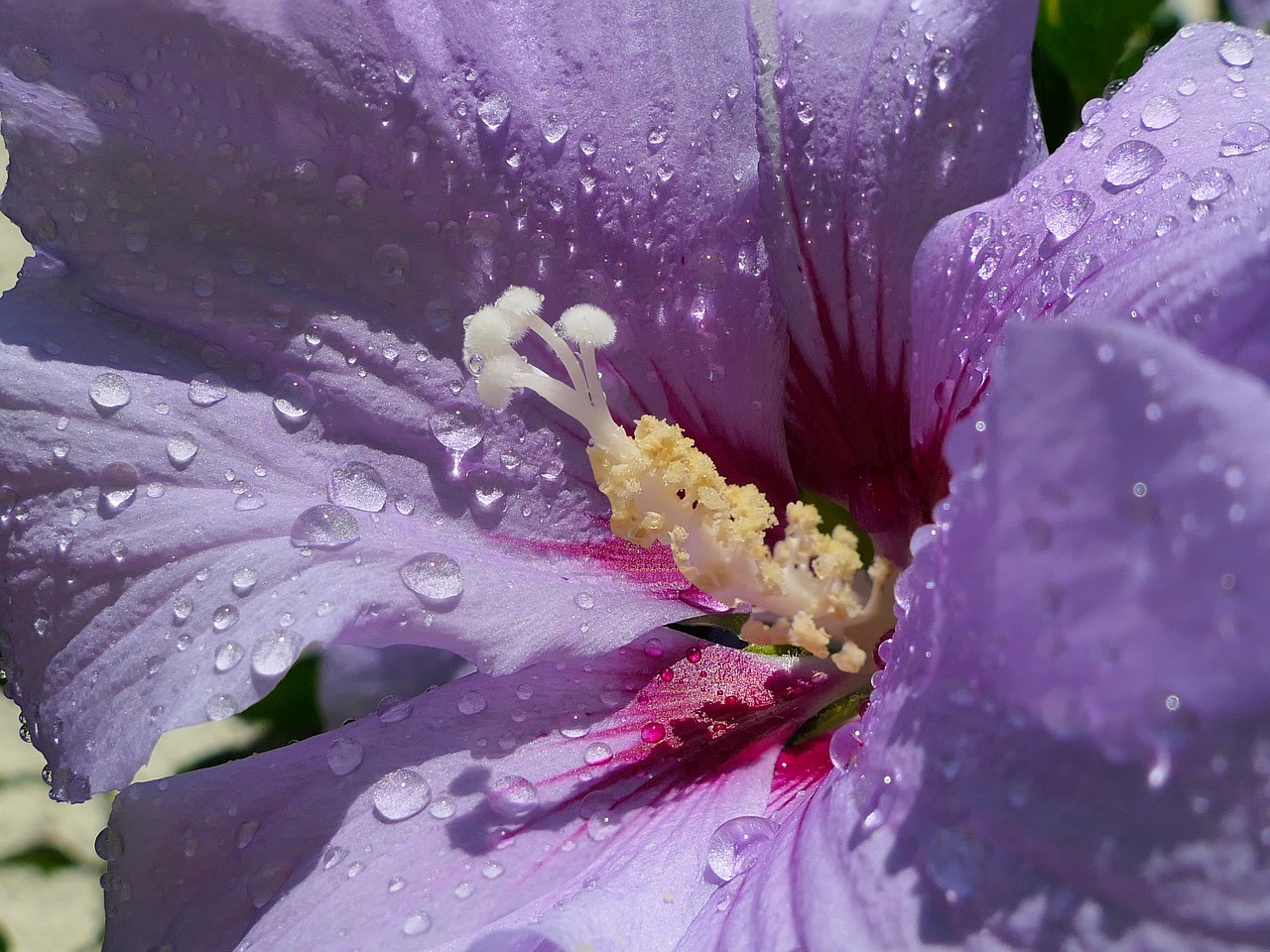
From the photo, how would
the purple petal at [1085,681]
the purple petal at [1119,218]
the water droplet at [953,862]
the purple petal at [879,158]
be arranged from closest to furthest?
the purple petal at [1085,681] < the water droplet at [953,862] < the purple petal at [1119,218] < the purple petal at [879,158]

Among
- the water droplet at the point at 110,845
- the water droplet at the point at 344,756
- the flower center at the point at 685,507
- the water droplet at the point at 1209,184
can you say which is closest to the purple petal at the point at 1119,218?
the water droplet at the point at 1209,184

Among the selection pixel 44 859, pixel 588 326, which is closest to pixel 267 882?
pixel 588 326

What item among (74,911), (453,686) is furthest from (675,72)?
(74,911)

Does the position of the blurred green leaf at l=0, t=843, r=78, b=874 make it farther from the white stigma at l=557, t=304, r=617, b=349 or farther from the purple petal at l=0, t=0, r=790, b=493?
the white stigma at l=557, t=304, r=617, b=349

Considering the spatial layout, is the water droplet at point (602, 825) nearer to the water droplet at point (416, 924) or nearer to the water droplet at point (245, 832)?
the water droplet at point (416, 924)

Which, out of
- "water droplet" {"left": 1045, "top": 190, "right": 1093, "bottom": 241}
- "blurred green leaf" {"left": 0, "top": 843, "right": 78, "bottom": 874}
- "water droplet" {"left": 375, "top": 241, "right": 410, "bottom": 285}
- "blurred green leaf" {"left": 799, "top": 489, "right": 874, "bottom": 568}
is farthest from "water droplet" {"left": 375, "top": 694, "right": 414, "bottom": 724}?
"blurred green leaf" {"left": 0, "top": 843, "right": 78, "bottom": 874}

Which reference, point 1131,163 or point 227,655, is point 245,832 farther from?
point 1131,163
